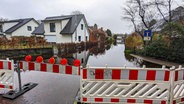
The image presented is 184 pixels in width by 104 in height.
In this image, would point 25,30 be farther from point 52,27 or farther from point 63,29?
point 63,29

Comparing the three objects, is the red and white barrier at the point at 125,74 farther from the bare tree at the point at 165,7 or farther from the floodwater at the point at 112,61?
the bare tree at the point at 165,7

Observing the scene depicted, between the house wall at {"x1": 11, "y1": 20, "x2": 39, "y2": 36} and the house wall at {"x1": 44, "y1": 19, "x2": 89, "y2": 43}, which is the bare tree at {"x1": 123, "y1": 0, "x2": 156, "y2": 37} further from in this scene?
the house wall at {"x1": 11, "y1": 20, "x2": 39, "y2": 36}

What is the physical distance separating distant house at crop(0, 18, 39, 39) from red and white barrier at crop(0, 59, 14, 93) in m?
30.1

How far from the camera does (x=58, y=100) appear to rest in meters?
4.08

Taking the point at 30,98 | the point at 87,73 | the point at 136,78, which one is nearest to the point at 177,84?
the point at 136,78

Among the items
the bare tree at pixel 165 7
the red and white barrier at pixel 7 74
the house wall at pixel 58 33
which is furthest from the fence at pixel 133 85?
the house wall at pixel 58 33

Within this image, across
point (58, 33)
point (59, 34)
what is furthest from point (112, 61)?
point (58, 33)

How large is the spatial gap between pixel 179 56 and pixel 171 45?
4.27 feet

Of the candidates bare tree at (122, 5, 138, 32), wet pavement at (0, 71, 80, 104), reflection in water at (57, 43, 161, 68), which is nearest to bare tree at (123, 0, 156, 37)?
bare tree at (122, 5, 138, 32)

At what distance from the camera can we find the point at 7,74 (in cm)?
425

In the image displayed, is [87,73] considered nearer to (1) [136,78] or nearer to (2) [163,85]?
(1) [136,78]

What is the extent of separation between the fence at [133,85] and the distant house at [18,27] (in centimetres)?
3220

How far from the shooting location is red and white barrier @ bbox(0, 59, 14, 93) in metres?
4.18

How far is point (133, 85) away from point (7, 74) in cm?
379
